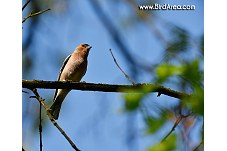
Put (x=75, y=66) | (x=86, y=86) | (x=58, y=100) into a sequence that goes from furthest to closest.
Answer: (x=75, y=66) < (x=58, y=100) < (x=86, y=86)

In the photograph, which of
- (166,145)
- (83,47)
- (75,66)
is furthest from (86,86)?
(75,66)

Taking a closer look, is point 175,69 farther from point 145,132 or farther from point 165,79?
point 145,132

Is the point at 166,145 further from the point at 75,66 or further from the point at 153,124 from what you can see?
the point at 75,66

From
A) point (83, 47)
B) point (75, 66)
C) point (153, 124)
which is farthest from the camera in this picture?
point (75, 66)

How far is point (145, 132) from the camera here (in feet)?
4.14

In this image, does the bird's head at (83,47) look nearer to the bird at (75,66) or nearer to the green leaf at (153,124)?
the bird at (75,66)

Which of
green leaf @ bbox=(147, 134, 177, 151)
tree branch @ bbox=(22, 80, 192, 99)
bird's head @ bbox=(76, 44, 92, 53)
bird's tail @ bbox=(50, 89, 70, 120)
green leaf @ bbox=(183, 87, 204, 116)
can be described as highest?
bird's head @ bbox=(76, 44, 92, 53)

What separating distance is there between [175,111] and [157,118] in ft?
1.83

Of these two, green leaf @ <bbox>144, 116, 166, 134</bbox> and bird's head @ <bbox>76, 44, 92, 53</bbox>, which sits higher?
bird's head @ <bbox>76, 44, 92, 53</bbox>

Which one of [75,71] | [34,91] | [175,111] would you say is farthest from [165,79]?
[75,71]

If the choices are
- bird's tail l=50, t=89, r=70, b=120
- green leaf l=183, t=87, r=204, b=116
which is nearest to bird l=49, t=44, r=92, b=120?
bird's tail l=50, t=89, r=70, b=120

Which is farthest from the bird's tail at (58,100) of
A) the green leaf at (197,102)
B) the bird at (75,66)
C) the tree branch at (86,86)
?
the green leaf at (197,102)

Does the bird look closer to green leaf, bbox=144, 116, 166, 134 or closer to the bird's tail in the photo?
the bird's tail

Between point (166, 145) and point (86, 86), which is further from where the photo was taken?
point (86, 86)
